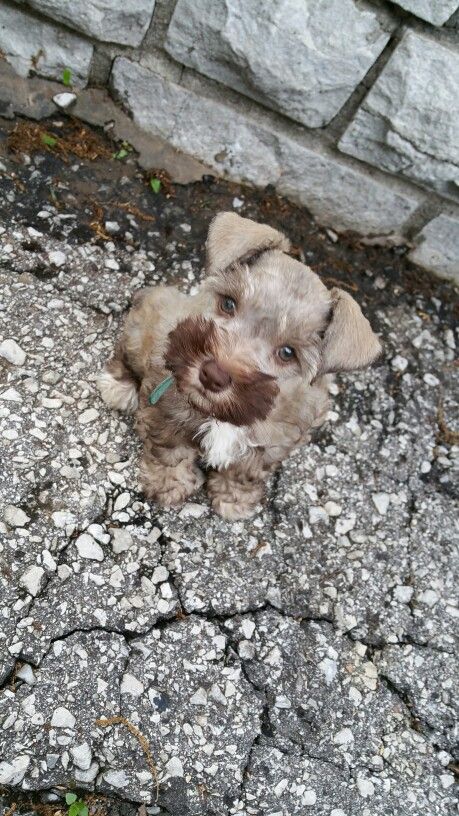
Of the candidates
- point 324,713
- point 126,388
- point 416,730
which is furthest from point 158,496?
point 416,730

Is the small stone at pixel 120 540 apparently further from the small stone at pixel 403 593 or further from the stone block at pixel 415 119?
the stone block at pixel 415 119

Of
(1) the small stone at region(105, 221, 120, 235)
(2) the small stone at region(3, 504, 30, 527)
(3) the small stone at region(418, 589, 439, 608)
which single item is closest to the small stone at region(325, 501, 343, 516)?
(3) the small stone at region(418, 589, 439, 608)

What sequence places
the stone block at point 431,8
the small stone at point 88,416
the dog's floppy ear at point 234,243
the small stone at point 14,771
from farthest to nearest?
the small stone at point 88,416
the stone block at point 431,8
the dog's floppy ear at point 234,243
the small stone at point 14,771

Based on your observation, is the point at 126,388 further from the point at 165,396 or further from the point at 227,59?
the point at 227,59

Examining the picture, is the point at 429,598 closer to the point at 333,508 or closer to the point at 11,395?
the point at 333,508

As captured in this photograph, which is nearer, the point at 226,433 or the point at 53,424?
the point at 226,433

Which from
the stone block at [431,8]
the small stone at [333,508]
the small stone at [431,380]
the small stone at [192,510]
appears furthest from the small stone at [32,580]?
the stone block at [431,8]
